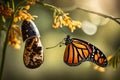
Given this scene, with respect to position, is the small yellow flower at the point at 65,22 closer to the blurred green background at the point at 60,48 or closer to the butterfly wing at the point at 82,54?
the butterfly wing at the point at 82,54

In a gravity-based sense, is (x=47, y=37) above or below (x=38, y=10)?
below

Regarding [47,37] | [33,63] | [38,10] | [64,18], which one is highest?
[38,10]

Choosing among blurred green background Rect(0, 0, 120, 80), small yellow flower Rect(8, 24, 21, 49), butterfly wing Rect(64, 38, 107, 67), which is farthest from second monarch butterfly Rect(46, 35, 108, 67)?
blurred green background Rect(0, 0, 120, 80)

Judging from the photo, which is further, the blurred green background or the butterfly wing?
the blurred green background

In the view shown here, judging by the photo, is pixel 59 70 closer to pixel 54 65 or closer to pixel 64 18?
pixel 54 65

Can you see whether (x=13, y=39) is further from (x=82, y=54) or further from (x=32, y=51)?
(x=82, y=54)

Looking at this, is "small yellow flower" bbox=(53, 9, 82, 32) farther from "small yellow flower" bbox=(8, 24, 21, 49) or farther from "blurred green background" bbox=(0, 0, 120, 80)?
"blurred green background" bbox=(0, 0, 120, 80)

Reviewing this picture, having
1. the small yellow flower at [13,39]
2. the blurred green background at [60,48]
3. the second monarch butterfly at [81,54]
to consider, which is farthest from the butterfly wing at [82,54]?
the blurred green background at [60,48]

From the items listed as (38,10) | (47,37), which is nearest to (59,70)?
(47,37)
